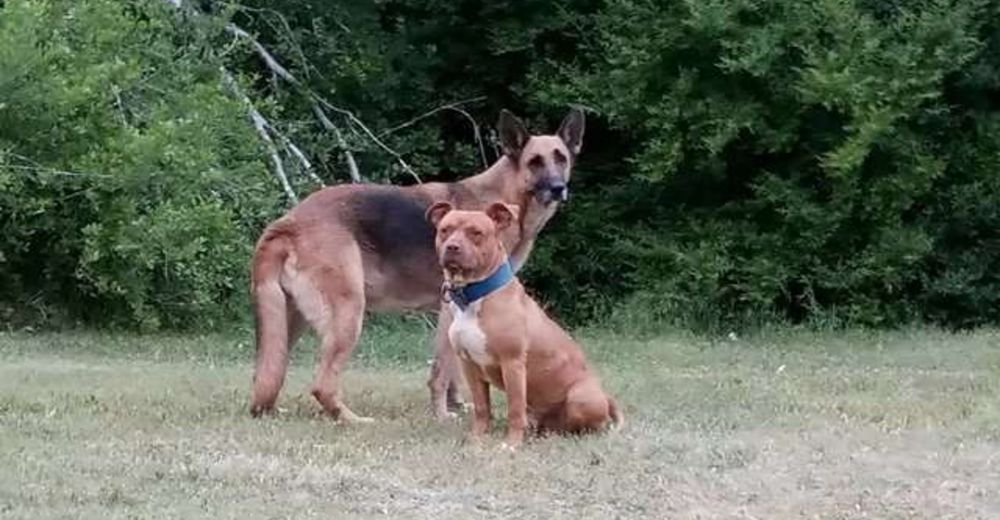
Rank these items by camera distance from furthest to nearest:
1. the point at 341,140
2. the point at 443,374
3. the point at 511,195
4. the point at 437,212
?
the point at 341,140 < the point at 511,195 < the point at 443,374 < the point at 437,212

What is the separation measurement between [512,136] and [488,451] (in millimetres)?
3378

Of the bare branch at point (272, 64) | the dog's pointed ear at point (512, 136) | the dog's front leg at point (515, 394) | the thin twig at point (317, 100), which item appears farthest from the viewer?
the thin twig at point (317, 100)

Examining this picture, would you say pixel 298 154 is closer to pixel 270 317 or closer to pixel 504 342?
pixel 270 317

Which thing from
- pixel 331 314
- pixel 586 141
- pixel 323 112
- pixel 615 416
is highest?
pixel 331 314

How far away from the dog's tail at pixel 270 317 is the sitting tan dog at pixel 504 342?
3.63ft

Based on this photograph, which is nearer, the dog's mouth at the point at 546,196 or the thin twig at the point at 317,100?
the dog's mouth at the point at 546,196

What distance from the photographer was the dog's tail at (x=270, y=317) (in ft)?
33.6

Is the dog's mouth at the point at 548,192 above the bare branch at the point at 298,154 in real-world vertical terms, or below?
above

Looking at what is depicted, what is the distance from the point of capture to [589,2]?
66.1ft

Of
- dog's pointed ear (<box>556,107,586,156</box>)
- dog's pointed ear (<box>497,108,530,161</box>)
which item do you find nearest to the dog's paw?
dog's pointed ear (<box>497,108,530,161</box>)

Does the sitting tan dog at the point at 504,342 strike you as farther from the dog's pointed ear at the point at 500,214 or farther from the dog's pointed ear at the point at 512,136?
the dog's pointed ear at the point at 512,136

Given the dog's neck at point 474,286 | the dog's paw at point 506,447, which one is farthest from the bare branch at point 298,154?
the dog's paw at point 506,447

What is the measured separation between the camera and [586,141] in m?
20.9

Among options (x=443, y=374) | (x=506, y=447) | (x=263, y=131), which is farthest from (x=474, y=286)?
(x=263, y=131)
